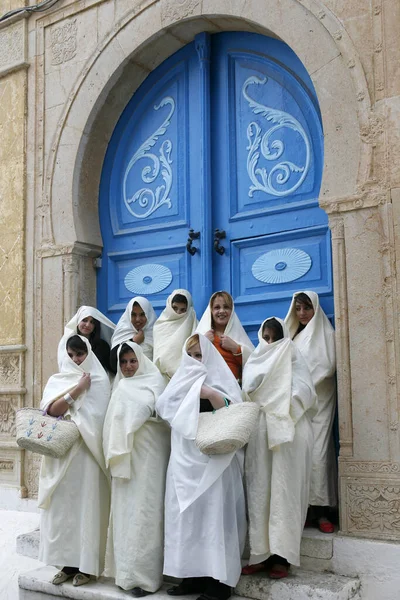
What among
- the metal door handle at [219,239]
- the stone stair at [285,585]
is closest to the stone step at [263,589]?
the stone stair at [285,585]

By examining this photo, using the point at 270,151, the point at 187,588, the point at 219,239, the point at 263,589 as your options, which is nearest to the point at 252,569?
the point at 263,589

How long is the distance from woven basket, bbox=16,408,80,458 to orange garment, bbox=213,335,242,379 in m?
1.00

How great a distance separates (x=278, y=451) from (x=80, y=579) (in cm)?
144

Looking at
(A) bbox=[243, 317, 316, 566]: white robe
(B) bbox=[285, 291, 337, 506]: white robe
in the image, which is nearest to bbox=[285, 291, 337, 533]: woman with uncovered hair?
(B) bbox=[285, 291, 337, 506]: white robe

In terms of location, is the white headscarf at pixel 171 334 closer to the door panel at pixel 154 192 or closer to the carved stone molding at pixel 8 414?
the door panel at pixel 154 192

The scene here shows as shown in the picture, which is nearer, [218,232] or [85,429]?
[85,429]

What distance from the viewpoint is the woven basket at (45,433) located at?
14.6 feet

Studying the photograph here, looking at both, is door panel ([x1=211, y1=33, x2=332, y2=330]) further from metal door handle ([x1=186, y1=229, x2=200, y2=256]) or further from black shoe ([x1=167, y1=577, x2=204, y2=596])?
black shoe ([x1=167, y1=577, x2=204, y2=596])

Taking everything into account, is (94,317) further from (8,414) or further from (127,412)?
(8,414)

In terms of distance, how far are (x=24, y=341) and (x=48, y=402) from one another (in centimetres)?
180

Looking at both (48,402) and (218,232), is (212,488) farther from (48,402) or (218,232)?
(218,232)

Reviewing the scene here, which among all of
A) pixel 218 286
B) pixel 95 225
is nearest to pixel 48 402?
pixel 218 286

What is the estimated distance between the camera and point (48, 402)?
467 centimetres

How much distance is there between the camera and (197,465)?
414 cm
